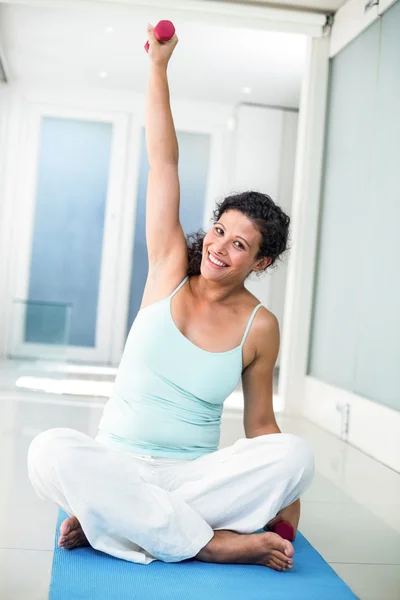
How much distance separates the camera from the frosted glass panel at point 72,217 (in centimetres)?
764

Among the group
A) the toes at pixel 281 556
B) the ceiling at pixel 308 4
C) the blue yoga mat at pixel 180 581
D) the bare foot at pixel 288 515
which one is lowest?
the blue yoga mat at pixel 180 581

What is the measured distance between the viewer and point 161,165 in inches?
79.0

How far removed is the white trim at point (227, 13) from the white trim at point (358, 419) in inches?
89.9

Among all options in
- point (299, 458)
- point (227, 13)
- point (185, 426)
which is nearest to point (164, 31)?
point (185, 426)

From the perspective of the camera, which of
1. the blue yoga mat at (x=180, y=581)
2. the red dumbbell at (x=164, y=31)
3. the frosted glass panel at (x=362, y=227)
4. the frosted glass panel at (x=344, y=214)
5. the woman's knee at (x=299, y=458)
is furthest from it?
the frosted glass panel at (x=344, y=214)

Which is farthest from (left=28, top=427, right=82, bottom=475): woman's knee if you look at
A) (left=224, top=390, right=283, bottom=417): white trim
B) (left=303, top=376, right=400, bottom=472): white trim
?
(left=224, top=390, right=283, bottom=417): white trim

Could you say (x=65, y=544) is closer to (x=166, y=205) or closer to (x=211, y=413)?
(x=211, y=413)

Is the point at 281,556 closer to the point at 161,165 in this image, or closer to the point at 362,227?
the point at 161,165

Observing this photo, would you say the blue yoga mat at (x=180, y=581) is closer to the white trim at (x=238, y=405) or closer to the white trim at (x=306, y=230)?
the white trim at (x=238, y=405)

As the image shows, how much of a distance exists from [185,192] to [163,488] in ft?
20.4

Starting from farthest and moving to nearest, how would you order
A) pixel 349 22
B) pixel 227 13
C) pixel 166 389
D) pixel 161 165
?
pixel 227 13 < pixel 349 22 < pixel 161 165 < pixel 166 389

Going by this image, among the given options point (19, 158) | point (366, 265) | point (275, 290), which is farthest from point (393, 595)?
point (19, 158)

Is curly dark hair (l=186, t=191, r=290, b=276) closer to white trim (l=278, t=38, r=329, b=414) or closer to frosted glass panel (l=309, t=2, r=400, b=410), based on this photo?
frosted glass panel (l=309, t=2, r=400, b=410)

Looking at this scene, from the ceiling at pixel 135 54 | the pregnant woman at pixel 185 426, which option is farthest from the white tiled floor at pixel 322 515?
the ceiling at pixel 135 54
